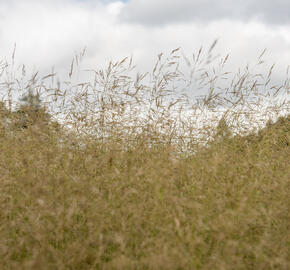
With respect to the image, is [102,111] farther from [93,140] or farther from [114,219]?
[114,219]

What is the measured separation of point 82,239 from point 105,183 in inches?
23.5

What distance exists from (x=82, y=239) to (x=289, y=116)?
138 inches

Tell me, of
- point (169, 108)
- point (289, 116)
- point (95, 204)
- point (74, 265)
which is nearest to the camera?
point (74, 265)

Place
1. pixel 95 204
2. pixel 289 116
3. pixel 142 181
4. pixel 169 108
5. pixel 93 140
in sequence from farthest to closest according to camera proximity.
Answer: pixel 289 116, pixel 169 108, pixel 93 140, pixel 142 181, pixel 95 204

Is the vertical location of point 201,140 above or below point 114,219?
above

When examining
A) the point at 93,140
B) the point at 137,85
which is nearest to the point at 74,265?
the point at 93,140

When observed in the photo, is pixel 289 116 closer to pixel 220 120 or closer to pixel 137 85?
pixel 220 120

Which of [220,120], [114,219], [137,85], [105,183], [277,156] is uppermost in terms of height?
[137,85]

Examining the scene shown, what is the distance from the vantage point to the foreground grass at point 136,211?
88.5 inches

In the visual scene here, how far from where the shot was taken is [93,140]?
13.3ft

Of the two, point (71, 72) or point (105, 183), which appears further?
point (71, 72)

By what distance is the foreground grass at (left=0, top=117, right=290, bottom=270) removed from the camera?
88.5 inches

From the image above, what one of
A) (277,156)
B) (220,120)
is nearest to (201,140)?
(220,120)

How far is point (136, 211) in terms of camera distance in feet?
8.36
